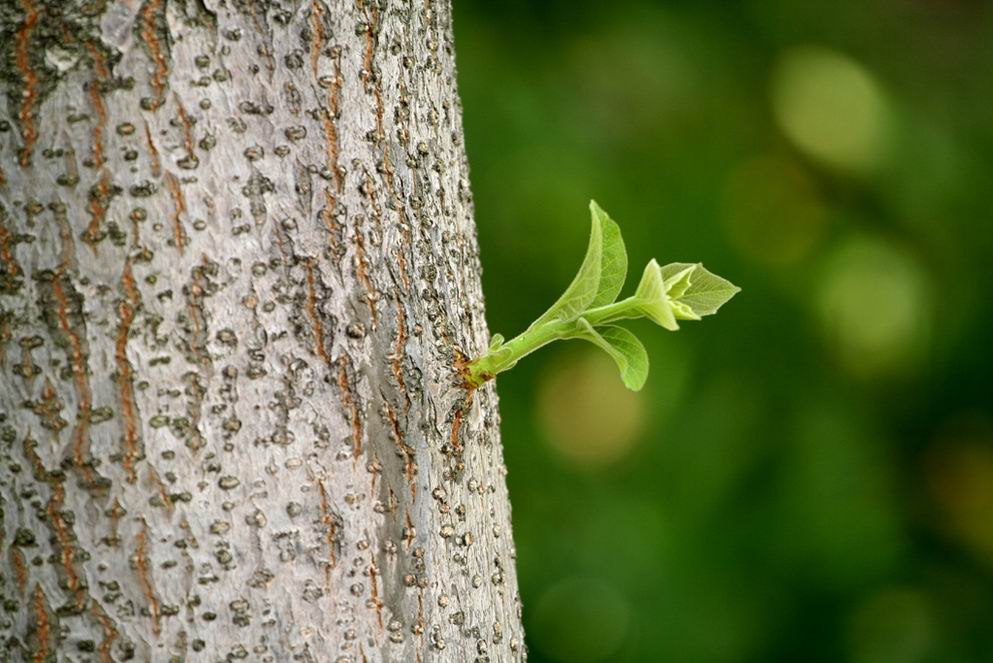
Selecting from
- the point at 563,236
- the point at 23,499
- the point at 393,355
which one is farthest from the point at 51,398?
the point at 563,236

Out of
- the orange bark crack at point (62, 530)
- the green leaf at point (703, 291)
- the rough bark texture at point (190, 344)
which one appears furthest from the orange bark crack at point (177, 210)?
the green leaf at point (703, 291)

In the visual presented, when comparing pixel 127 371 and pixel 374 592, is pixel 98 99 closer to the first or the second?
pixel 127 371

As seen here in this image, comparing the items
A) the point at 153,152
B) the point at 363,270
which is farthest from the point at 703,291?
the point at 153,152

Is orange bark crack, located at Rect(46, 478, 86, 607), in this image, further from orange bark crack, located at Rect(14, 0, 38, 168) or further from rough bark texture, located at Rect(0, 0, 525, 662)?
orange bark crack, located at Rect(14, 0, 38, 168)

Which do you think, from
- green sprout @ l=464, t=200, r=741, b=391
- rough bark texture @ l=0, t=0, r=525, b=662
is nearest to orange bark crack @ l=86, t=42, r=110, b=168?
rough bark texture @ l=0, t=0, r=525, b=662

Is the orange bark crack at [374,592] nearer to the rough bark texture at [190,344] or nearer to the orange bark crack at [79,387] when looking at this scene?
the rough bark texture at [190,344]

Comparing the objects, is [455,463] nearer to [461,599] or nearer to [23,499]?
[461,599]

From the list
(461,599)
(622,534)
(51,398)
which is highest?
(51,398)
